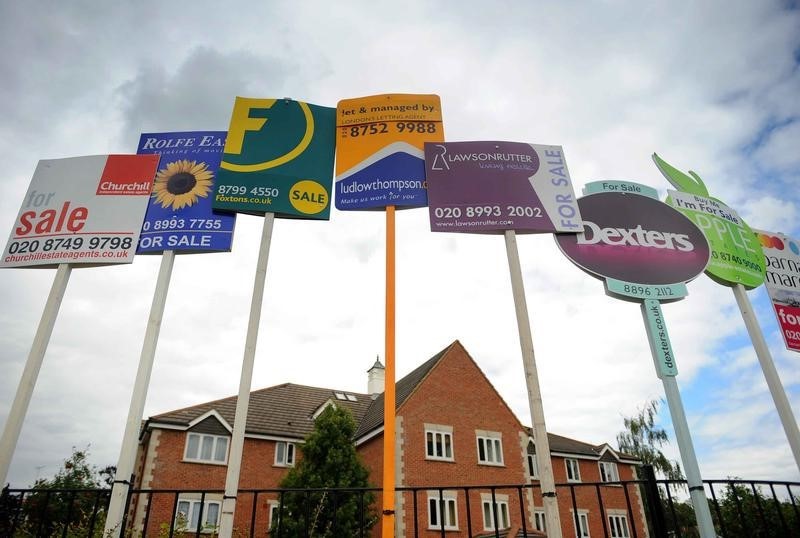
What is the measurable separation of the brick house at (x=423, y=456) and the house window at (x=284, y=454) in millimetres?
45

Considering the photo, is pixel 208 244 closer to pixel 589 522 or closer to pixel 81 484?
pixel 589 522

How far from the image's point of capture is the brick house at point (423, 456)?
2159 centimetres

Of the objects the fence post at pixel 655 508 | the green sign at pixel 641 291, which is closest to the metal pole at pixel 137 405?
the fence post at pixel 655 508

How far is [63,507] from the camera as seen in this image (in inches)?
1097

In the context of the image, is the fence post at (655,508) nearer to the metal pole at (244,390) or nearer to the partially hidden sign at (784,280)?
the metal pole at (244,390)

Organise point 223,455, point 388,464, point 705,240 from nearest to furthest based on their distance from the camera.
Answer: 1. point 388,464
2. point 705,240
3. point 223,455

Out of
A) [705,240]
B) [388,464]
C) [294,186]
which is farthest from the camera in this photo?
[705,240]

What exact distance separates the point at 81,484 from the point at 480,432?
→ 30.7m

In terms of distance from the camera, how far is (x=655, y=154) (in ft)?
29.6

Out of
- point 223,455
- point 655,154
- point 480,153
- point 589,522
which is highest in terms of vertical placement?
point 655,154

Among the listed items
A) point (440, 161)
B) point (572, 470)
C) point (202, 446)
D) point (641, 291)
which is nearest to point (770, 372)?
point (641, 291)

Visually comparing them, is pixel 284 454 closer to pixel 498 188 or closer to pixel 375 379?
pixel 375 379

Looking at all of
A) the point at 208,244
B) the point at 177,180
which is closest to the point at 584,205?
the point at 208,244

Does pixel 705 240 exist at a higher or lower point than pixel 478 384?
lower
